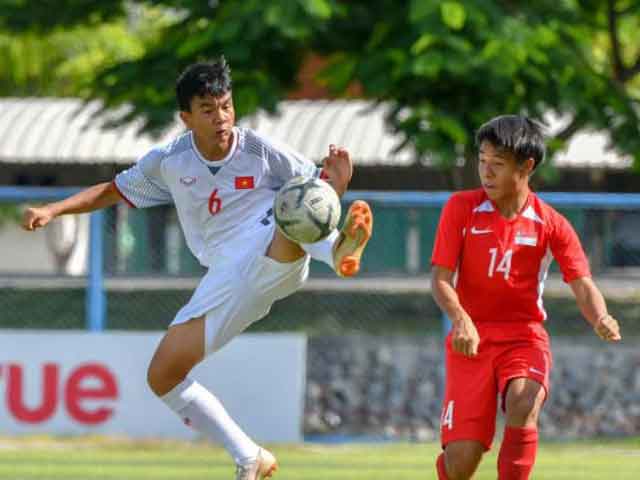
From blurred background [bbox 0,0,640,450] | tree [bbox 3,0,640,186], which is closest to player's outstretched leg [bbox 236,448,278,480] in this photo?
blurred background [bbox 0,0,640,450]

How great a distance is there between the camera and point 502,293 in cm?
701

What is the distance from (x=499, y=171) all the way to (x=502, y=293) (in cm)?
53

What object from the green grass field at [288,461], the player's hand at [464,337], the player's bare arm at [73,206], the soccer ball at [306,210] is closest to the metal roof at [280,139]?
the green grass field at [288,461]

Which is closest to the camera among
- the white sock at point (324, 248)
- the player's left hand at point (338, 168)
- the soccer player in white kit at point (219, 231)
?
the white sock at point (324, 248)

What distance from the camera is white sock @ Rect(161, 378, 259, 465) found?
784 cm

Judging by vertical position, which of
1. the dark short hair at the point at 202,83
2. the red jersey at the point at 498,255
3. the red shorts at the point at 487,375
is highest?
the dark short hair at the point at 202,83

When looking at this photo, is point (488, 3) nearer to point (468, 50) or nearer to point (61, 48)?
point (468, 50)

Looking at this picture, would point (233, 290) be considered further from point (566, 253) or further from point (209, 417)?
point (566, 253)

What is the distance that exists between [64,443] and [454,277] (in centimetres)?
615

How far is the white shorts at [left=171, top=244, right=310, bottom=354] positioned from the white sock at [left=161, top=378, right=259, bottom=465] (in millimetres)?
260

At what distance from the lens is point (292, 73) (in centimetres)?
1658

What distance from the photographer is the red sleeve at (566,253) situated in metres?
7.07

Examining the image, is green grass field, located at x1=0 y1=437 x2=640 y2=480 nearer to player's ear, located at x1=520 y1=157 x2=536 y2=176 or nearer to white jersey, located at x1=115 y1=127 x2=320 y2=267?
white jersey, located at x1=115 y1=127 x2=320 y2=267

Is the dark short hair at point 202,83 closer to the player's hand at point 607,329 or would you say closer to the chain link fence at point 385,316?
the player's hand at point 607,329
